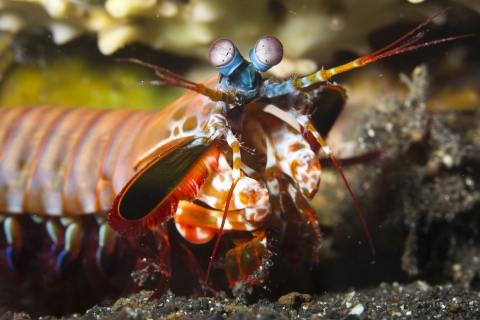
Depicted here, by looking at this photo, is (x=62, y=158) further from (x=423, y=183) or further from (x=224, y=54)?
(x=423, y=183)

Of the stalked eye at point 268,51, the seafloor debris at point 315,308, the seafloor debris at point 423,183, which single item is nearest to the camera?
the seafloor debris at point 315,308

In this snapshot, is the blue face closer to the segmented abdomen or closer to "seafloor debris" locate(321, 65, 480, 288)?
the segmented abdomen

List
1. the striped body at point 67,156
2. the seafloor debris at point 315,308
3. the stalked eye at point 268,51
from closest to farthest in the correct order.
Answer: the seafloor debris at point 315,308, the stalked eye at point 268,51, the striped body at point 67,156

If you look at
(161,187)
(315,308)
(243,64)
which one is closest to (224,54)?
(243,64)

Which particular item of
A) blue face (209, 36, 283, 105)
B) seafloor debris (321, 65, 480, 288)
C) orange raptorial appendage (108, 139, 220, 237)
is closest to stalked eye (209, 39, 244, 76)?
blue face (209, 36, 283, 105)

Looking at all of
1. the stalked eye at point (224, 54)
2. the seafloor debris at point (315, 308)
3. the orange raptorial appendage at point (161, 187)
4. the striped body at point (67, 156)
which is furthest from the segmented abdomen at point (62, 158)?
the stalked eye at point (224, 54)

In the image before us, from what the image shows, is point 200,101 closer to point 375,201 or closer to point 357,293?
point 357,293

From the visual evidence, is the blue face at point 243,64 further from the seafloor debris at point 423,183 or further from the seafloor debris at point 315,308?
the seafloor debris at point 423,183

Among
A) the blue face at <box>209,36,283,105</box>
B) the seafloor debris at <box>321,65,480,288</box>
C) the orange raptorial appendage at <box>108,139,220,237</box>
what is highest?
the blue face at <box>209,36,283,105</box>
